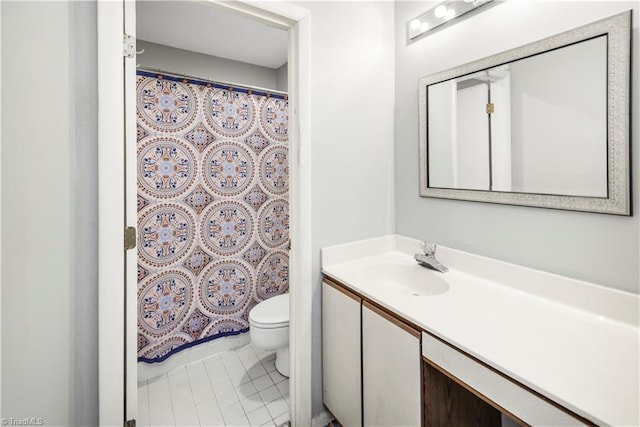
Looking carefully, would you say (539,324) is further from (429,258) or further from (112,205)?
(112,205)

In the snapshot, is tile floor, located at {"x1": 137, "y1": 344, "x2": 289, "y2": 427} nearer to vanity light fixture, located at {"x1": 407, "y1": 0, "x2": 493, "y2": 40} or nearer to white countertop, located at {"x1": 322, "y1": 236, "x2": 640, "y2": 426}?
white countertop, located at {"x1": 322, "y1": 236, "x2": 640, "y2": 426}

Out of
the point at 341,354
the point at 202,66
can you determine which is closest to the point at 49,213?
the point at 341,354

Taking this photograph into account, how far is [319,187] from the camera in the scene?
4.80 ft

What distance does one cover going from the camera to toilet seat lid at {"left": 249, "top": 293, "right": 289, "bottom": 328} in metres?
1.80

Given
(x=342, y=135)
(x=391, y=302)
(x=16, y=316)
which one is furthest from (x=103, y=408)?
(x=342, y=135)

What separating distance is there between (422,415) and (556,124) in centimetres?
114

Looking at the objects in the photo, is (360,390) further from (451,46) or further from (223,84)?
(223,84)

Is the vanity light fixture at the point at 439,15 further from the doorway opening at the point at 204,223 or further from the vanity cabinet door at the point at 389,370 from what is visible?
the vanity cabinet door at the point at 389,370

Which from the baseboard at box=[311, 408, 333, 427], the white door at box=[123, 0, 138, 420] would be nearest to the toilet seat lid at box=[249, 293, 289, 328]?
the baseboard at box=[311, 408, 333, 427]

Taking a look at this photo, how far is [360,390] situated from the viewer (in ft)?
4.17

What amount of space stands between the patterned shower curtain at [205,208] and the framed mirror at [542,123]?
132 cm

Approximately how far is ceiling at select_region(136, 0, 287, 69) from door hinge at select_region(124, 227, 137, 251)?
139cm

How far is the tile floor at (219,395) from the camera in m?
1.56

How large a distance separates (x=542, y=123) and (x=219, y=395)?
211 cm
